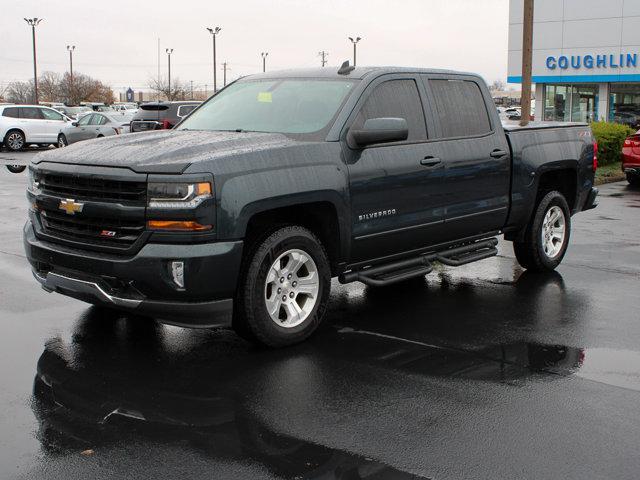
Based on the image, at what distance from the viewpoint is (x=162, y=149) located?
5602 millimetres

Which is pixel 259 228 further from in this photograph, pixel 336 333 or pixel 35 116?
pixel 35 116

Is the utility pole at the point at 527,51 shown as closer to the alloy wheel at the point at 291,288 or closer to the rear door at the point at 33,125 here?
the alloy wheel at the point at 291,288

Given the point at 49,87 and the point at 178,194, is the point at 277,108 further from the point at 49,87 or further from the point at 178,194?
the point at 49,87

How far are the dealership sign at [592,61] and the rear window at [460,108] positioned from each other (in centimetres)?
3145

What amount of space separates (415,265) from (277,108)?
1.75 m

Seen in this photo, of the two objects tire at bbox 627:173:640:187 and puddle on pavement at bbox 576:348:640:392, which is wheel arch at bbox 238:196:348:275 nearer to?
puddle on pavement at bbox 576:348:640:392

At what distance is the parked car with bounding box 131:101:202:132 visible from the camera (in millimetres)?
24703

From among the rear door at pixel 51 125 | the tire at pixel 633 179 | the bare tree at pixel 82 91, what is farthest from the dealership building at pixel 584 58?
the bare tree at pixel 82 91

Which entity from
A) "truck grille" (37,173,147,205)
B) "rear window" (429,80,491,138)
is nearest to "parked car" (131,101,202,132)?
"rear window" (429,80,491,138)

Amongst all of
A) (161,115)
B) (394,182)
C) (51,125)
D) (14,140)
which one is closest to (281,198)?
(394,182)

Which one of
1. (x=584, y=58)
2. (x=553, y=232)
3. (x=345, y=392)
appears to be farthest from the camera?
(x=584, y=58)

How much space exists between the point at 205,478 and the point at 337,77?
3.90 metres

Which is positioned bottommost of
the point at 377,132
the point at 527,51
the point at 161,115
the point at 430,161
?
the point at 430,161

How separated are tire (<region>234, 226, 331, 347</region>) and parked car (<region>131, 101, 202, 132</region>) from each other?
19.4 m
